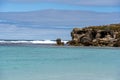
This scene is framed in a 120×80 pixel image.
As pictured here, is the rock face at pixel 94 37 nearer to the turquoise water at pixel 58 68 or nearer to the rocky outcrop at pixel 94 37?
the rocky outcrop at pixel 94 37

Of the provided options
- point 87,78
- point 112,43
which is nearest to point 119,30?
point 112,43

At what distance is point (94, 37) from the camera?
84.8 meters

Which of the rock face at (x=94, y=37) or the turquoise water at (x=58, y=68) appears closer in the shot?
the turquoise water at (x=58, y=68)

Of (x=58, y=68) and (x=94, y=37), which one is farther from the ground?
(x=94, y=37)

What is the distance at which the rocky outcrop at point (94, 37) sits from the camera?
82.3 metres

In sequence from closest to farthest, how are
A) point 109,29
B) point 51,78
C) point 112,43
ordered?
point 51,78
point 112,43
point 109,29

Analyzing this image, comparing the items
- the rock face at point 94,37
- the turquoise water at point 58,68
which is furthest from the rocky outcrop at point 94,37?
the turquoise water at point 58,68

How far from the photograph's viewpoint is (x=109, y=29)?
8738 cm

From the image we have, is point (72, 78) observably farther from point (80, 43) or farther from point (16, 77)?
point (80, 43)

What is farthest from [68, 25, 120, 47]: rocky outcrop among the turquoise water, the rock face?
the turquoise water

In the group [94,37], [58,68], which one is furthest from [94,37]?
[58,68]

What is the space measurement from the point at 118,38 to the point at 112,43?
199cm

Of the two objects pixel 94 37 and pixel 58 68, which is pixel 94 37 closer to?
pixel 94 37

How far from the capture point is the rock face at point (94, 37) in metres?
82.3
